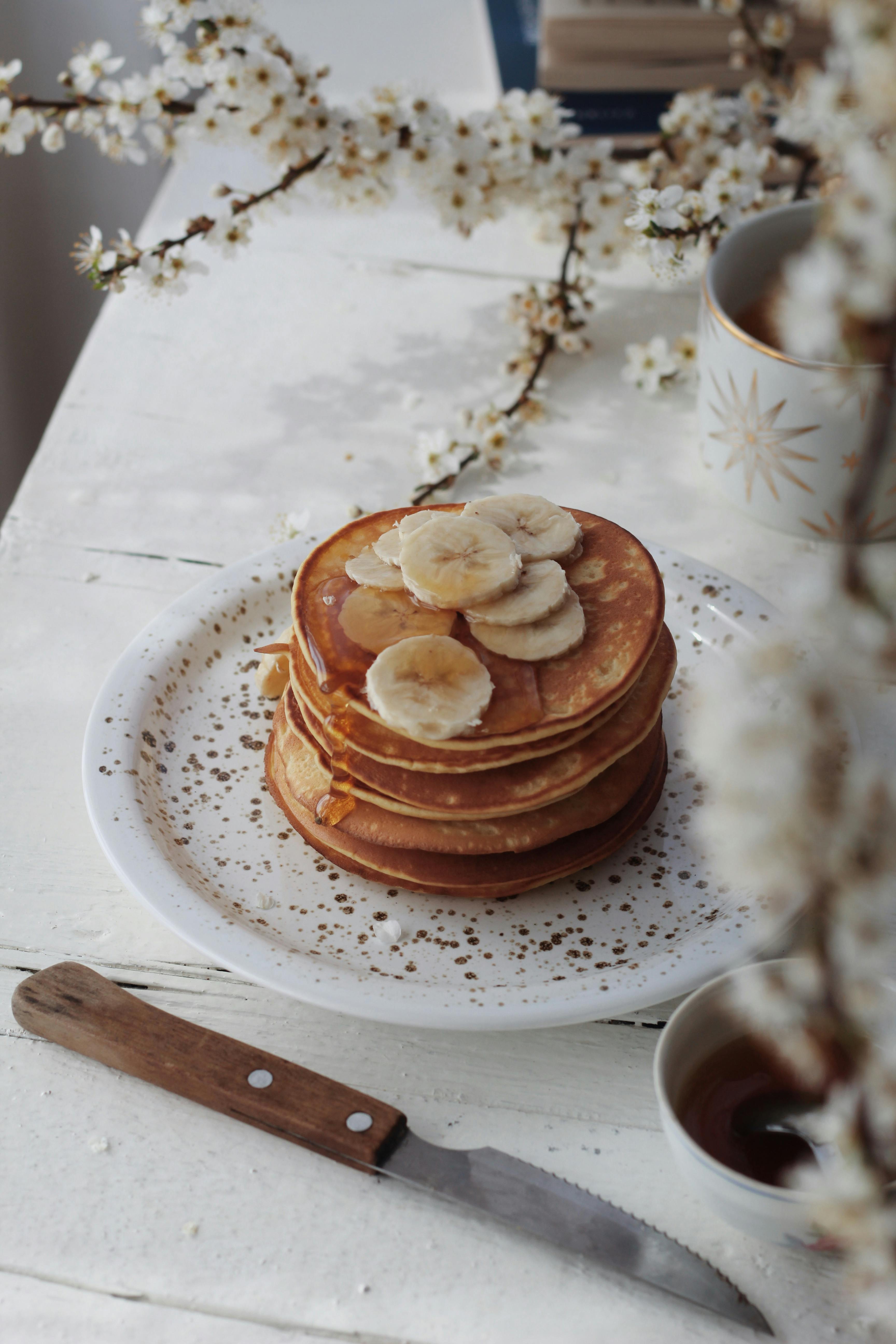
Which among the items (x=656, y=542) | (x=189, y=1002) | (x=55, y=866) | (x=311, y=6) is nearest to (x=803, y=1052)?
(x=189, y=1002)

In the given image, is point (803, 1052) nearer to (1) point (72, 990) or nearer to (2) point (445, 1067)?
(2) point (445, 1067)

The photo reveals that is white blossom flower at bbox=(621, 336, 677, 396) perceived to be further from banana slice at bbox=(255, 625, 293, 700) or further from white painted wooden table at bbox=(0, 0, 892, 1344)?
banana slice at bbox=(255, 625, 293, 700)

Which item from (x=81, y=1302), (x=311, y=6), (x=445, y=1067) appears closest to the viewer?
(x=81, y=1302)

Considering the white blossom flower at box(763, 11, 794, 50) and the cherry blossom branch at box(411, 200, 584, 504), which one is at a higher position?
the white blossom flower at box(763, 11, 794, 50)

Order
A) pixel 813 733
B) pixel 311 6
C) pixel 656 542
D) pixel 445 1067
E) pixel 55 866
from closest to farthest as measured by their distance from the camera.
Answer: pixel 813 733, pixel 445 1067, pixel 55 866, pixel 656 542, pixel 311 6

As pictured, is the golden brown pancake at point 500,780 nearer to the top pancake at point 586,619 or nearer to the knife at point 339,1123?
the top pancake at point 586,619

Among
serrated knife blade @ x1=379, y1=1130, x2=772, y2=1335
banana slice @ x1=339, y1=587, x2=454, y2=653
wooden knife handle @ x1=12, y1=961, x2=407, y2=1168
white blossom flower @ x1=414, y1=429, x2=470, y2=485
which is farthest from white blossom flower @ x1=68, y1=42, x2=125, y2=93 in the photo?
serrated knife blade @ x1=379, y1=1130, x2=772, y2=1335

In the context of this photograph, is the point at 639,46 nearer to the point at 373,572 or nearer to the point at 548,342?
the point at 548,342
